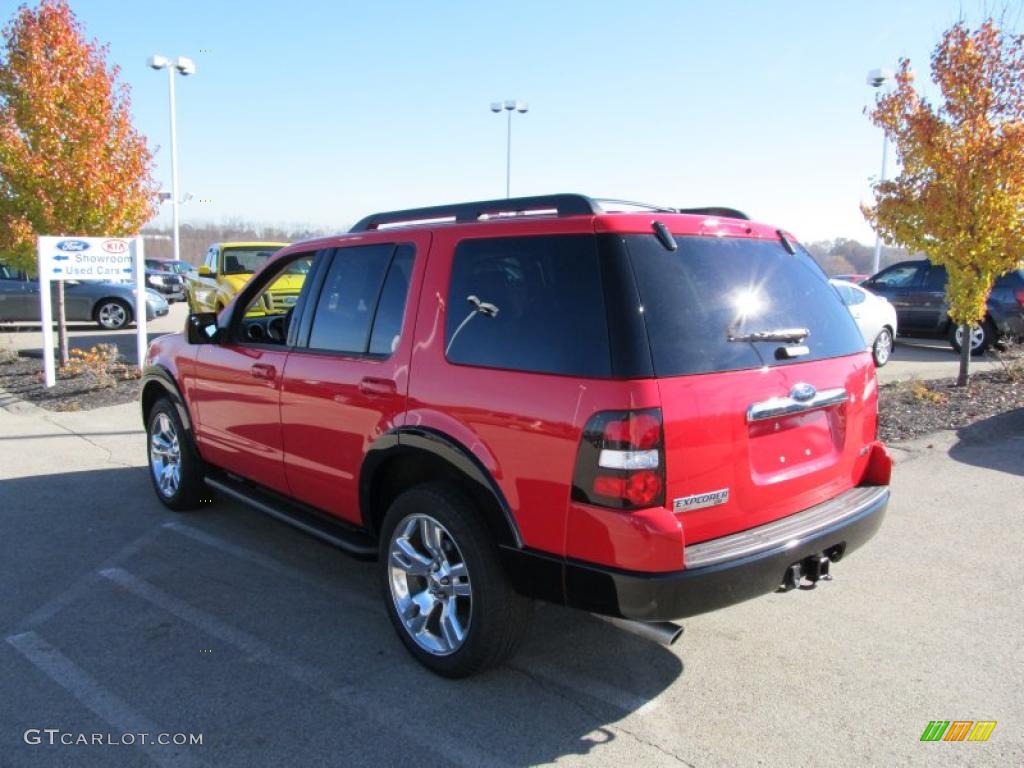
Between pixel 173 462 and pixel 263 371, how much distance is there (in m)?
1.69

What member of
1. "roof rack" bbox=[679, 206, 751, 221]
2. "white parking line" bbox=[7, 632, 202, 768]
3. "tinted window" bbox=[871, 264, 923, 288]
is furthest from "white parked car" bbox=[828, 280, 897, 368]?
"white parking line" bbox=[7, 632, 202, 768]

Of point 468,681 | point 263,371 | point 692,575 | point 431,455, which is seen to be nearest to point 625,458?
point 692,575

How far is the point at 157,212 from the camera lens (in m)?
11.8

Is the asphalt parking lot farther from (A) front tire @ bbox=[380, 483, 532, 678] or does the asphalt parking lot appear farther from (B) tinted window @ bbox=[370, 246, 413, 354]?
(B) tinted window @ bbox=[370, 246, 413, 354]

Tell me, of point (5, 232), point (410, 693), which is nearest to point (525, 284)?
point (410, 693)

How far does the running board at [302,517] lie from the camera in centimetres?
365

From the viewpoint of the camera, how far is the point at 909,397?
8852mm

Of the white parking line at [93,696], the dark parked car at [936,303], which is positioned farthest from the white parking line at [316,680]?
the dark parked car at [936,303]

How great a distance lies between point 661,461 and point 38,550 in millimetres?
4075

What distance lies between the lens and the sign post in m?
10.1

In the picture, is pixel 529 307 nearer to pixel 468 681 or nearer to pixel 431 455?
pixel 431 455

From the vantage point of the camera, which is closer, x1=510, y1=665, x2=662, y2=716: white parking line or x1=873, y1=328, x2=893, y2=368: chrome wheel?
x1=510, y1=665, x2=662, y2=716: white parking line

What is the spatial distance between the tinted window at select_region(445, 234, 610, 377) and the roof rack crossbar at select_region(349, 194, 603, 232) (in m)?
0.15

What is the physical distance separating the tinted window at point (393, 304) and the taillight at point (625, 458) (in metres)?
1.23
